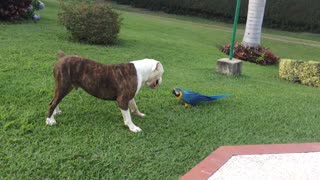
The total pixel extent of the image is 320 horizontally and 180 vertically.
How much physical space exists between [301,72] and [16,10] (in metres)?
6.26

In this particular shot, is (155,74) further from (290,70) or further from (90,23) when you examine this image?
(290,70)

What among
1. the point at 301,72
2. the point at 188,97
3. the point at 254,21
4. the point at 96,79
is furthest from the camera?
the point at 254,21

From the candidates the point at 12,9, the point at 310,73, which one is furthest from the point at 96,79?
the point at 12,9

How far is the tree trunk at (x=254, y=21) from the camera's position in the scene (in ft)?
35.7

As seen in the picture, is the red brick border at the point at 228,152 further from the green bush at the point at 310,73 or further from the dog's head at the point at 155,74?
the green bush at the point at 310,73

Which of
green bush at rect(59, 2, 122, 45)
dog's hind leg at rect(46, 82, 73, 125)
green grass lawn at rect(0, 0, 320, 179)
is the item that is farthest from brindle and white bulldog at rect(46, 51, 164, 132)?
green bush at rect(59, 2, 122, 45)

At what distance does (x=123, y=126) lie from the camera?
4.23 m

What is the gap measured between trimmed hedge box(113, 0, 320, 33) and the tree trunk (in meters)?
12.1

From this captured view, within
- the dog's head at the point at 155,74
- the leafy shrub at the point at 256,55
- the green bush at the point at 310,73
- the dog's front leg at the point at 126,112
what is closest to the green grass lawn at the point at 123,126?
the dog's front leg at the point at 126,112

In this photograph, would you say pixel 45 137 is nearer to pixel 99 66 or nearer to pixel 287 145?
pixel 99 66

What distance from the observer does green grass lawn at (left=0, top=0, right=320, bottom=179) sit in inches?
136

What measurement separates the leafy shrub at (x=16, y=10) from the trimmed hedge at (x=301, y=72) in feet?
19.1

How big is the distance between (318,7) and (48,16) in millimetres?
15251

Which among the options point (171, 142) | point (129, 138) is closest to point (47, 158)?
point (129, 138)
